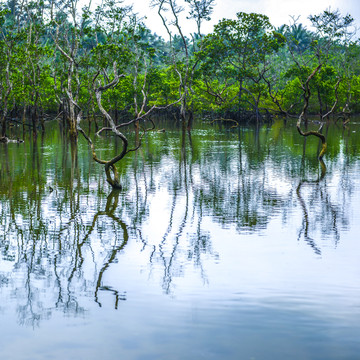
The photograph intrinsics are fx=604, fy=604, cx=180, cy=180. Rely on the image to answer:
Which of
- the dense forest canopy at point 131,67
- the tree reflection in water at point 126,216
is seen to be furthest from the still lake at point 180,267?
the dense forest canopy at point 131,67

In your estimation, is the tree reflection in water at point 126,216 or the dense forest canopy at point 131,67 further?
the dense forest canopy at point 131,67

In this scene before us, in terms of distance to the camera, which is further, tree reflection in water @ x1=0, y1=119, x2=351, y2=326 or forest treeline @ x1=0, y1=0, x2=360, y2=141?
forest treeline @ x1=0, y1=0, x2=360, y2=141

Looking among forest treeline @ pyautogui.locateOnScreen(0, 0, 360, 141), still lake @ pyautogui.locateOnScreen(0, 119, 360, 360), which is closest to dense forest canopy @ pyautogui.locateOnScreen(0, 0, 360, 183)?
forest treeline @ pyautogui.locateOnScreen(0, 0, 360, 141)

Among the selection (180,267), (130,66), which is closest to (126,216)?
(180,267)

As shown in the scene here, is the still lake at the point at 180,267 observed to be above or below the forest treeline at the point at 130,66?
below

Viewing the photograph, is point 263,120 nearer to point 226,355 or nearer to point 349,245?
point 349,245

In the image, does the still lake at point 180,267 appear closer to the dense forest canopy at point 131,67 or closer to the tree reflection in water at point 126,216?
the tree reflection in water at point 126,216

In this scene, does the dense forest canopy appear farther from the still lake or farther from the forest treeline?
the still lake

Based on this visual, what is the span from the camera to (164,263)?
12.6 m

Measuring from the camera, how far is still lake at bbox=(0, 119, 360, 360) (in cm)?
849

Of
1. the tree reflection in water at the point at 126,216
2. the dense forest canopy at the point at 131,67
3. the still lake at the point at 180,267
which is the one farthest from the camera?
the dense forest canopy at the point at 131,67

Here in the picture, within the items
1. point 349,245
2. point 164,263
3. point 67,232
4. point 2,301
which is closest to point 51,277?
point 2,301

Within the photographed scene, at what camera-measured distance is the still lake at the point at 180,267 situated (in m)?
8.49

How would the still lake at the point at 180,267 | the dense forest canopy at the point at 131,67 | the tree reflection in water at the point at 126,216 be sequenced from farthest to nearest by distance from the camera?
the dense forest canopy at the point at 131,67, the tree reflection in water at the point at 126,216, the still lake at the point at 180,267
